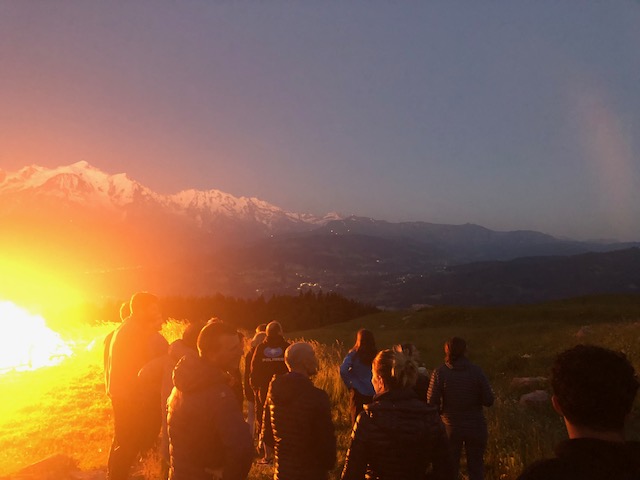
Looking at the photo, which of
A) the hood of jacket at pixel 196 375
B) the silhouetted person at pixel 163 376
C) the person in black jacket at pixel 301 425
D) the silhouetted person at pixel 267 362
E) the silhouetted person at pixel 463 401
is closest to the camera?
the hood of jacket at pixel 196 375

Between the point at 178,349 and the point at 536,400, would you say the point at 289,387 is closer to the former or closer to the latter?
the point at 178,349

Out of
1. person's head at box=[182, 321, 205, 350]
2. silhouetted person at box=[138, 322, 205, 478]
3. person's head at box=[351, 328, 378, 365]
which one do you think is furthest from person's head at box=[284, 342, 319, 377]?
person's head at box=[351, 328, 378, 365]

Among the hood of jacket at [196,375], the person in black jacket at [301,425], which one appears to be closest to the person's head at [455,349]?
the person in black jacket at [301,425]

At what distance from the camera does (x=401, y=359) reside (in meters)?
4.05

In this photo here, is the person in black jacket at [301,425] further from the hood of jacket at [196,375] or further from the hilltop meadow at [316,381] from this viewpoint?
the hilltop meadow at [316,381]

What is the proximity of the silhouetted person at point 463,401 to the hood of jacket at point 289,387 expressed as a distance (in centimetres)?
266

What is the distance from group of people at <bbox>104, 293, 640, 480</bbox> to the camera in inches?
85.9

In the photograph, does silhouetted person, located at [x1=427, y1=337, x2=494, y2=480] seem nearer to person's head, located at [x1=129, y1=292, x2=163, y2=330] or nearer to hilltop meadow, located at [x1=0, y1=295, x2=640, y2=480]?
hilltop meadow, located at [x1=0, y1=295, x2=640, y2=480]

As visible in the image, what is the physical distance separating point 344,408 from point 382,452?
8147 millimetres

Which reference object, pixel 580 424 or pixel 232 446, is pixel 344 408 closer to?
pixel 232 446

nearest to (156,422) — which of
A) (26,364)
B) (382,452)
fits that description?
(382,452)

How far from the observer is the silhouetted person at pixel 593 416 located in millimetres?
2000

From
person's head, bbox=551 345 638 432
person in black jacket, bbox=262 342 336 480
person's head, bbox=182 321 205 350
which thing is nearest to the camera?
person's head, bbox=551 345 638 432

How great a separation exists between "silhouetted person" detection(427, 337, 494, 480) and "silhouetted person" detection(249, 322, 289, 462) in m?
2.79
